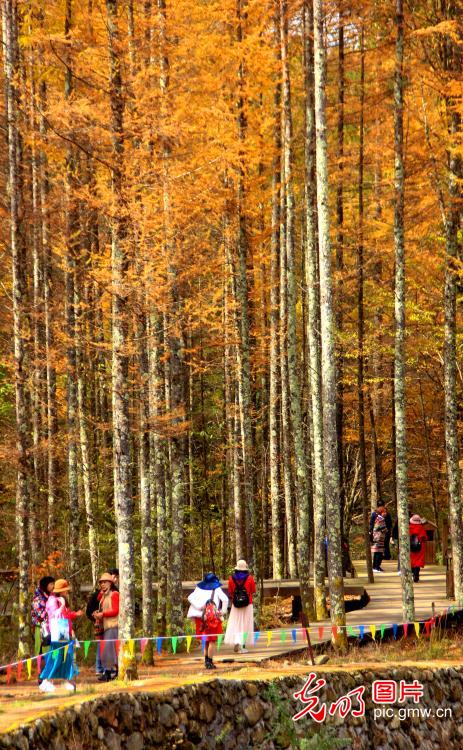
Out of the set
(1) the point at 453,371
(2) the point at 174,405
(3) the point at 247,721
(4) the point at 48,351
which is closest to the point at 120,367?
(3) the point at 247,721

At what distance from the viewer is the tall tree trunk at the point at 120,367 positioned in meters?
14.9

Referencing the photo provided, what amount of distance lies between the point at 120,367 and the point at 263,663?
4740 millimetres

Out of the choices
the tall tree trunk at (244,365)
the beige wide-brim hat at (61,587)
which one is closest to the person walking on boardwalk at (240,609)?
the tall tree trunk at (244,365)

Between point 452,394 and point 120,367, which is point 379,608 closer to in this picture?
point 452,394

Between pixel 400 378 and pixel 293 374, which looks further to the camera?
pixel 293 374

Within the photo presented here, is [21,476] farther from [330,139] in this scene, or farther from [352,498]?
[330,139]

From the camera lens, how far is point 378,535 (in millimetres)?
29328

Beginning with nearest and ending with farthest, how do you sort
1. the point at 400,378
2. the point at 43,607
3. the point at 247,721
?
the point at 247,721 → the point at 43,607 → the point at 400,378

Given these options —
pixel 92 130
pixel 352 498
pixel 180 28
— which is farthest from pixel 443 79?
pixel 352 498

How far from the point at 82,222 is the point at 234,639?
9.47 metres

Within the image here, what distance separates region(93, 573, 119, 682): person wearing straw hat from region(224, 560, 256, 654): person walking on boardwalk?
2433mm

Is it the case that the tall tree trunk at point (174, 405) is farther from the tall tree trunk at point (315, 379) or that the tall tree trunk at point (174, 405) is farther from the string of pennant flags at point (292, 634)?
the tall tree trunk at point (315, 379)

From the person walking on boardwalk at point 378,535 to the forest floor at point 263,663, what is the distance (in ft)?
15.4

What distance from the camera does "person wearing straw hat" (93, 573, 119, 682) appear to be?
1551cm
